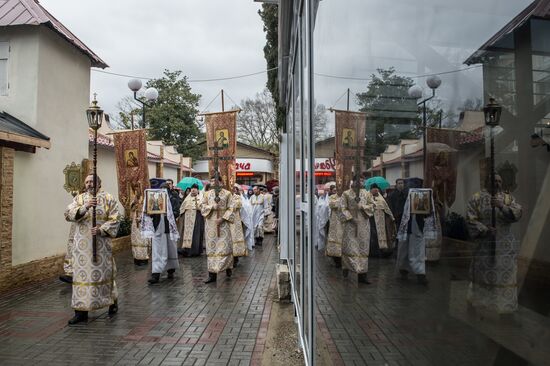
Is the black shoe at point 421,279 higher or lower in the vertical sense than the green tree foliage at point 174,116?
lower

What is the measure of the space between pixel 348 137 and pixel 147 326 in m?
4.90

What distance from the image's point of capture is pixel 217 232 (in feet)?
27.2

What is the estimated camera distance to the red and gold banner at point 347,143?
1.20 meters

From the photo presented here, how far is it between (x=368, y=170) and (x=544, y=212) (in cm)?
71

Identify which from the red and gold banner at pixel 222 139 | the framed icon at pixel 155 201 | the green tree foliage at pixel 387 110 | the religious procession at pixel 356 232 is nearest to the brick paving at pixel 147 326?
the religious procession at pixel 356 232

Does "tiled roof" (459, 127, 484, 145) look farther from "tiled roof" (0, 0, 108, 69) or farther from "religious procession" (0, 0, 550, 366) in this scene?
"tiled roof" (0, 0, 108, 69)

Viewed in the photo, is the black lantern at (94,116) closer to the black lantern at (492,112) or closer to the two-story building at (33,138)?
the two-story building at (33,138)

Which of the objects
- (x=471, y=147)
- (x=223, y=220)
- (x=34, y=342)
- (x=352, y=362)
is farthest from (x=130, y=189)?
(x=471, y=147)

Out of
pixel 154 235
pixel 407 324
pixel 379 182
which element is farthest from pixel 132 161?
pixel 407 324

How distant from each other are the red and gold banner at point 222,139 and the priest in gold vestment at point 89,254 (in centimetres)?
290

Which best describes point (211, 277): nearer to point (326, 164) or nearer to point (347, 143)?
point (326, 164)

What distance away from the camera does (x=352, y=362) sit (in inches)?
55.7

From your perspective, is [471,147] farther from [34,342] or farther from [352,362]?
[34,342]

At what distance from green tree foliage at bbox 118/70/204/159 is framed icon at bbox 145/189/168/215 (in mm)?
25627
